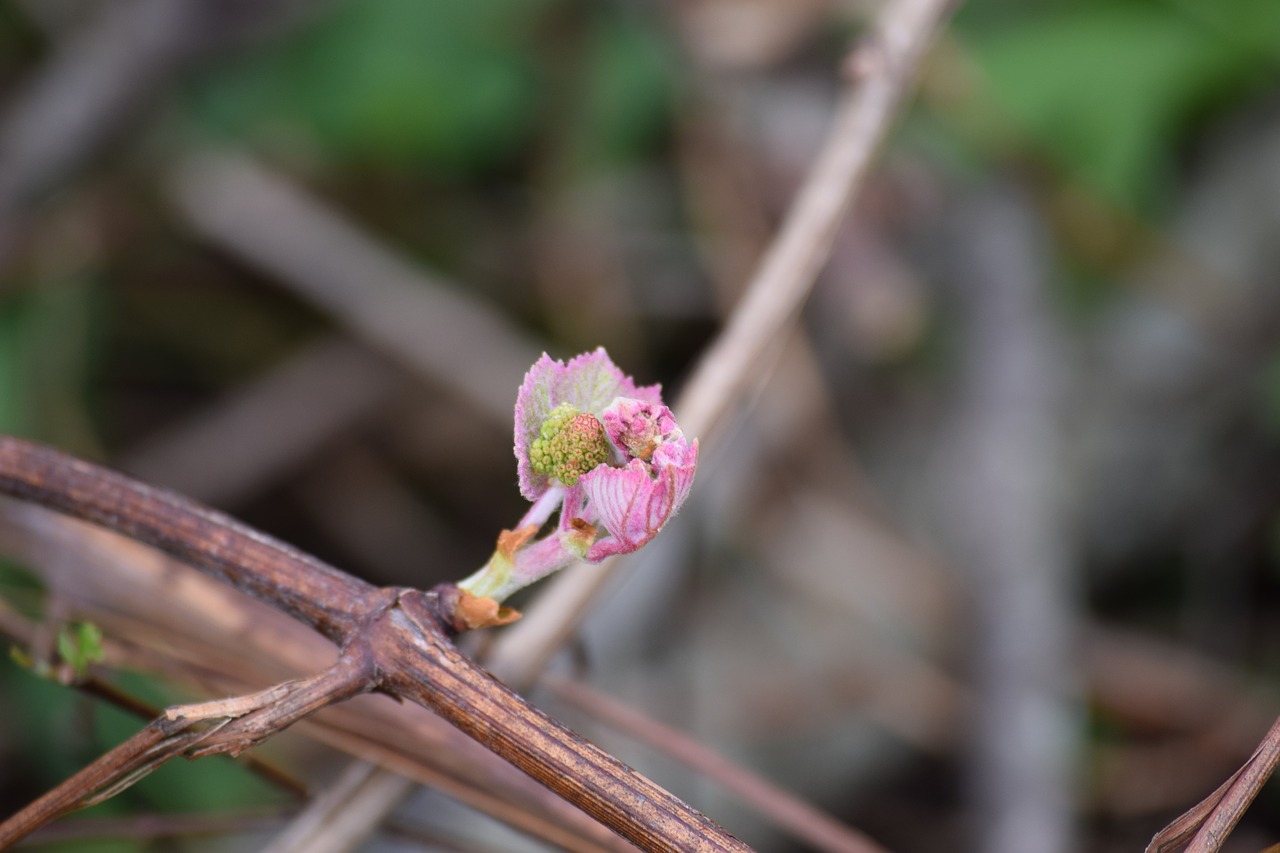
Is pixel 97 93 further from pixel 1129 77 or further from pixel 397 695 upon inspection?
A: pixel 1129 77

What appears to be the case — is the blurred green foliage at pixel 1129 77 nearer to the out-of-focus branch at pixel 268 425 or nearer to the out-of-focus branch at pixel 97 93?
the out-of-focus branch at pixel 268 425

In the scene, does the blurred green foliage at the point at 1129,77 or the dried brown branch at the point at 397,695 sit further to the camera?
the blurred green foliage at the point at 1129,77

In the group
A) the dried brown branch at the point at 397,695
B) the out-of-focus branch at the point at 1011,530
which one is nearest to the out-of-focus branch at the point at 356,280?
the out-of-focus branch at the point at 1011,530

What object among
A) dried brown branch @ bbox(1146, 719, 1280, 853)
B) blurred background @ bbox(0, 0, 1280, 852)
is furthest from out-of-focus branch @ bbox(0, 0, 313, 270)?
dried brown branch @ bbox(1146, 719, 1280, 853)

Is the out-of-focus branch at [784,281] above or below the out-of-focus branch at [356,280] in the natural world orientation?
below

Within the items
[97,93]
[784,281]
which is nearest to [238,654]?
[784,281]
